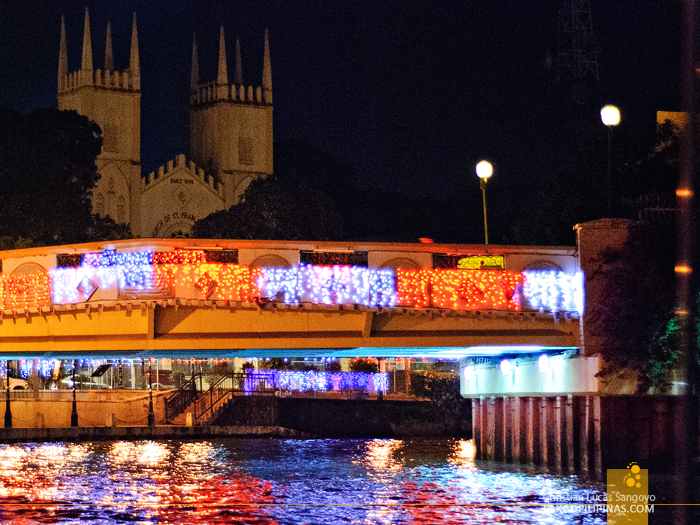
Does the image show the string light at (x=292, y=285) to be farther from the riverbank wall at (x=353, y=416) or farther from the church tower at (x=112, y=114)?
the church tower at (x=112, y=114)

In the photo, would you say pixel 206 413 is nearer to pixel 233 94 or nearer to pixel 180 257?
pixel 180 257

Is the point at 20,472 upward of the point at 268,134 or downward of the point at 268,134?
downward

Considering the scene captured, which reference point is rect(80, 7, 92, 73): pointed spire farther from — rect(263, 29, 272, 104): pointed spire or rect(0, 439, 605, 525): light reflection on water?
rect(0, 439, 605, 525): light reflection on water

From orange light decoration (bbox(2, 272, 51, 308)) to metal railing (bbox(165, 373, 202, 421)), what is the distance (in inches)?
1142

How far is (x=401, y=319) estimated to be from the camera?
1395 inches

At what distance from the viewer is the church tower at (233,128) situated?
547ft

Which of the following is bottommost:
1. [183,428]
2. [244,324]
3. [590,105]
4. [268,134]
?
[183,428]

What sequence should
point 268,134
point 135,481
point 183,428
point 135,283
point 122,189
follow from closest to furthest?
point 135,283
point 135,481
point 183,428
point 122,189
point 268,134

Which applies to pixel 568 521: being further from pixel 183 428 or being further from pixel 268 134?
pixel 268 134

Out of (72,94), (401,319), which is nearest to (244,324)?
(401,319)

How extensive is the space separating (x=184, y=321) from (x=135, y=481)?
7660 millimetres

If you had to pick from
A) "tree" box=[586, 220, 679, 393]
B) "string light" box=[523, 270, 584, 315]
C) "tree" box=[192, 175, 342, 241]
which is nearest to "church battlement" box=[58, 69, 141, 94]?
"tree" box=[192, 175, 342, 241]

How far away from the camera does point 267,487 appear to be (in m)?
36.5

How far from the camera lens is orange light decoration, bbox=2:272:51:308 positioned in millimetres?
35062
